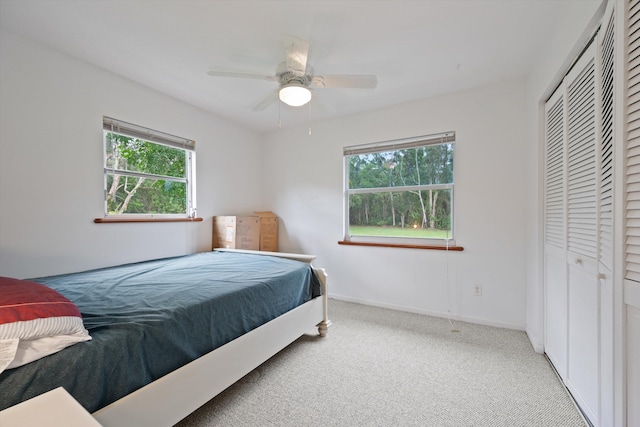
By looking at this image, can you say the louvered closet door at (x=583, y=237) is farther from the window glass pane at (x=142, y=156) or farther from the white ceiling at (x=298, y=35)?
the window glass pane at (x=142, y=156)

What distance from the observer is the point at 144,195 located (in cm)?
284

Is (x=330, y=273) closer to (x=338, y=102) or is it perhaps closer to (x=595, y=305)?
(x=338, y=102)

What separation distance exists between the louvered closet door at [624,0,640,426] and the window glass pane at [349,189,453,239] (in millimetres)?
1907

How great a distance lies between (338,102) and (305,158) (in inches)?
38.3

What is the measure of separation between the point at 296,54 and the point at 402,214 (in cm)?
208

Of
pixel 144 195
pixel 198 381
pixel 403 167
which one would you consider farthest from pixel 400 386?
pixel 144 195

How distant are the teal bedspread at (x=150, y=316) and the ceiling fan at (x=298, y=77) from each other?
4.56ft

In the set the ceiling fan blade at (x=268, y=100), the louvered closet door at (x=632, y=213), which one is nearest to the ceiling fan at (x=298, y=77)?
the ceiling fan blade at (x=268, y=100)

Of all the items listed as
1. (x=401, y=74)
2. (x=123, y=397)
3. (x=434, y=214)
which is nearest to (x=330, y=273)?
(x=434, y=214)

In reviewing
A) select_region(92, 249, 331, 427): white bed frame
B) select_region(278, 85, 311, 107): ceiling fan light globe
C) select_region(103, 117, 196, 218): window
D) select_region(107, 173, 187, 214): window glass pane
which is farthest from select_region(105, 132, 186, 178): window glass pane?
select_region(92, 249, 331, 427): white bed frame

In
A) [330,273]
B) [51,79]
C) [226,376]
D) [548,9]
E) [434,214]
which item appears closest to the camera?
[226,376]

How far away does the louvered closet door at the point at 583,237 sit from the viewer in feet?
4.47

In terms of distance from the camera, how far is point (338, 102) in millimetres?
3043

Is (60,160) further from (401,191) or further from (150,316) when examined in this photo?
(401,191)
